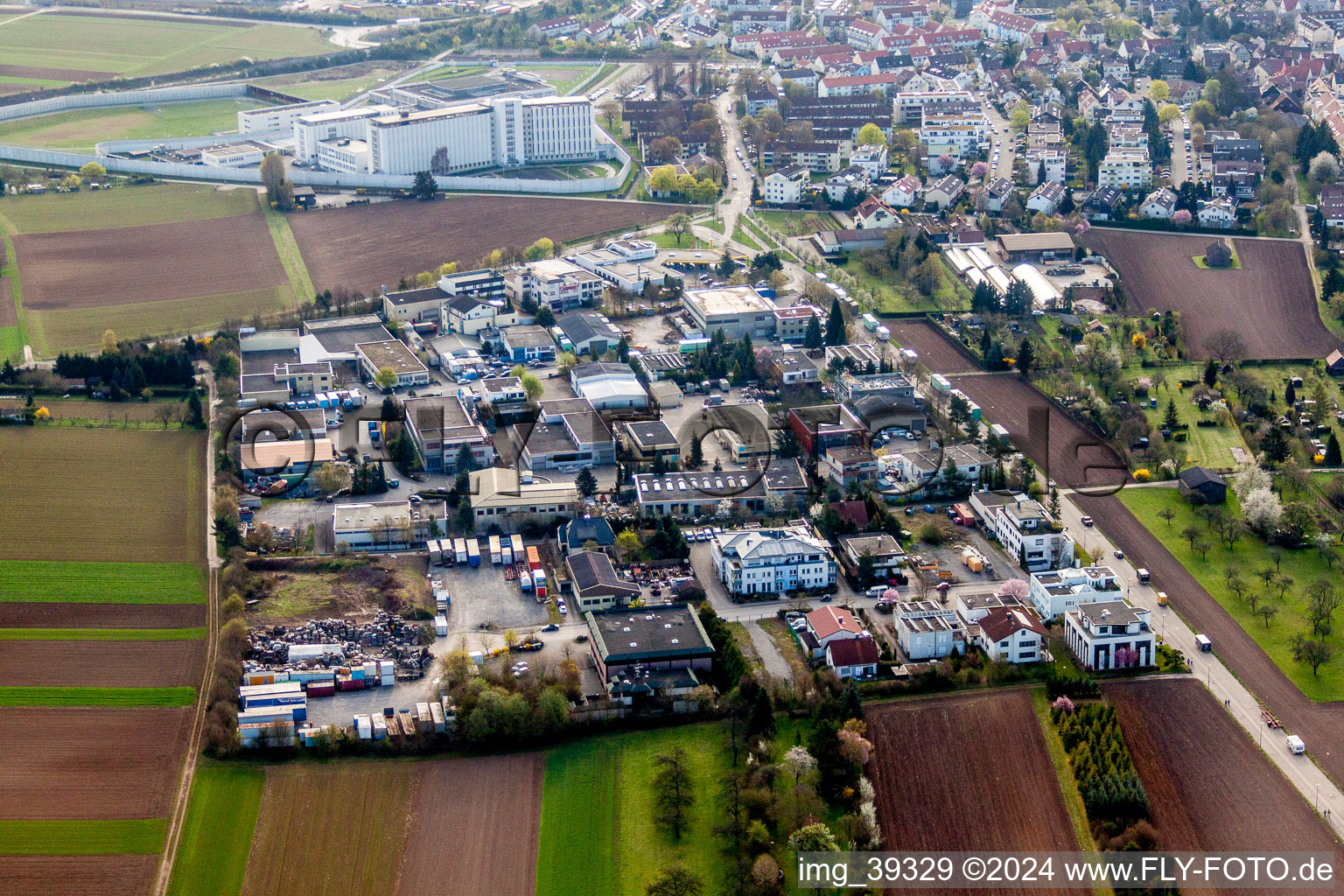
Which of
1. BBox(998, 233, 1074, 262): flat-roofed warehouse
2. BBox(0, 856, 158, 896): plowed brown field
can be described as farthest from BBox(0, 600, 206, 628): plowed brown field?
BBox(998, 233, 1074, 262): flat-roofed warehouse

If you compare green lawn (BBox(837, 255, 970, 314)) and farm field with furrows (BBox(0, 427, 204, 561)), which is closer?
farm field with furrows (BBox(0, 427, 204, 561))

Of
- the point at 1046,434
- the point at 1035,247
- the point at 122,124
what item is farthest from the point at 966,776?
the point at 122,124

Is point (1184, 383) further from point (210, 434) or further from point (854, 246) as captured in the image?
point (210, 434)

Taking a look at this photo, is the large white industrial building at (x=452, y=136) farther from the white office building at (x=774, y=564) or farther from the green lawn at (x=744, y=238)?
the white office building at (x=774, y=564)

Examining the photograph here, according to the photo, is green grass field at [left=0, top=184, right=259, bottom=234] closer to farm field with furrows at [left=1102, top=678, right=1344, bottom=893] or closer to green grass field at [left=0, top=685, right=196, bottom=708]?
green grass field at [left=0, top=685, right=196, bottom=708]

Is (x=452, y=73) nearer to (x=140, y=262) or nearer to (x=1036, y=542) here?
(x=140, y=262)

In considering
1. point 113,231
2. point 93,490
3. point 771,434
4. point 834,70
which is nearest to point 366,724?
point 93,490

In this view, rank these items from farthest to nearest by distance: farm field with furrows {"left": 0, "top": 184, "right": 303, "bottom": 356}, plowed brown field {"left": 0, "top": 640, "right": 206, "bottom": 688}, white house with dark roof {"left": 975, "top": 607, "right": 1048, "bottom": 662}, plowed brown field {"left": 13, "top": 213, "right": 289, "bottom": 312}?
plowed brown field {"left": 13, "top": 213, "right": 289, "bottom": 312}, farm field with furrows {"left": 0, "top": 184, "right": 303, "bottom": 356}, white house with dark roof {"left": 975, "top": 607, "right": 1048, "bottom": 662}, plowed brown field {"left": 0, "top": 640, "right": 206, "bottom": 688}

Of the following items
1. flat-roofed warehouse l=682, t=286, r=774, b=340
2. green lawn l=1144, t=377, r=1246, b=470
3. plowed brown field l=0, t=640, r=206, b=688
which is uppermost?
flat-roofed warehouse l=682, t=286, r=774, b=340
